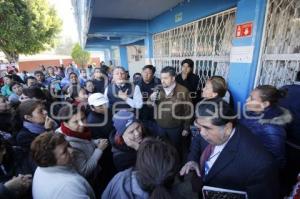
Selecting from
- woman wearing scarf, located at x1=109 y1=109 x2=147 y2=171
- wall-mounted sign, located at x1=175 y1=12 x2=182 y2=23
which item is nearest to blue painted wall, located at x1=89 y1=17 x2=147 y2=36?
wall-mounted sign, located at x1=175 y1=12 x2=182 y2=23

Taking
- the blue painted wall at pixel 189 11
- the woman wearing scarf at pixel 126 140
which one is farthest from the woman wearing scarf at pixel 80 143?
Result: the blue painted wall at pixel 189 11

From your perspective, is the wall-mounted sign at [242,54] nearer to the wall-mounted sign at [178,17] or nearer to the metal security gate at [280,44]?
the metal security gate at [280,44]

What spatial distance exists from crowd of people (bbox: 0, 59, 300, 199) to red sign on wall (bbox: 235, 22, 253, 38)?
115 cm

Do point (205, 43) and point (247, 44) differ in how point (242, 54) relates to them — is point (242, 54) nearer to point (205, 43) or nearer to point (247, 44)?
point (247, 44)

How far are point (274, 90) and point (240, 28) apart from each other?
1767 millimetres

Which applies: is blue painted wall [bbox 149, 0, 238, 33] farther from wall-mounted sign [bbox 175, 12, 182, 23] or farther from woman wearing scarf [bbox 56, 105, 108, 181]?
woman wearing scarf [bbox 56, 105, 108, 181]

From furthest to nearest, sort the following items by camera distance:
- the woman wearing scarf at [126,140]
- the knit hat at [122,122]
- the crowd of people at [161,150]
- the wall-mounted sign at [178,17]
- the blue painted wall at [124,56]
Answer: the blue painted wall at [124,56], the wall-mounted sign at [178,17], the knit hat at [122,122], the woman wearing scarf at [126,140], the crowd of people at [161,150]

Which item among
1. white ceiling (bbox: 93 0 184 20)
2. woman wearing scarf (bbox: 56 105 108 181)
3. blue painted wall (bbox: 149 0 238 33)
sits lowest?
woman wearing scarf (bbox: 56 105 108 181)

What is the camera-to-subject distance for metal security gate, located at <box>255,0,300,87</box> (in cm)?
246

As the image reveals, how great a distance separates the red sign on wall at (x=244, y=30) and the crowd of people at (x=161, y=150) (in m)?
1.15

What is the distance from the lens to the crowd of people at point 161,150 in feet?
3.65

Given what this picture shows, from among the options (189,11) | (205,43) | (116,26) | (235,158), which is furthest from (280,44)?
(116,26)

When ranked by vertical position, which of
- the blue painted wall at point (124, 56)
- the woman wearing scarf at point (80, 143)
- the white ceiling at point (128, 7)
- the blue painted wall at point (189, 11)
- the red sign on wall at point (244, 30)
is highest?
the white ceiling at point (128, 7)

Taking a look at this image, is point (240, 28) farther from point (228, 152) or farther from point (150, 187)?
point (150, 187)
